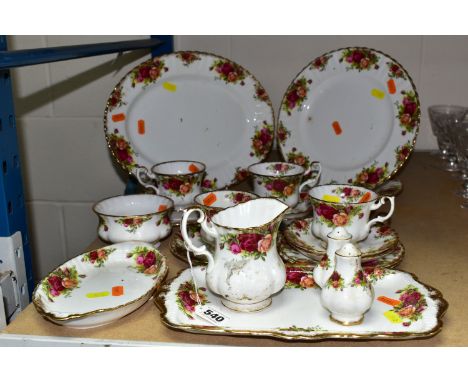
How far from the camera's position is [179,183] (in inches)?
41.8

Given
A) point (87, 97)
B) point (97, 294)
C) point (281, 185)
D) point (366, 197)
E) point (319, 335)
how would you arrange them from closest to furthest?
point (319, 335)
point (97, 294)
point (366, 197)
point (281, 185)
point (87, 97)

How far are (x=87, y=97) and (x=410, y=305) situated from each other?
3.70 feet

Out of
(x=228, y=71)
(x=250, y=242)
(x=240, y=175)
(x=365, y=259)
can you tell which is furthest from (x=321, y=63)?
(x=250, y=242)

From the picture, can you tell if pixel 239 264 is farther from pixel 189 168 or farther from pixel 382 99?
pixel 382 99

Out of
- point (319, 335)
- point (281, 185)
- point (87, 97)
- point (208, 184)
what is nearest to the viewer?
point (319, 335)

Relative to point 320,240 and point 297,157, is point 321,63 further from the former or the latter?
point 320,240

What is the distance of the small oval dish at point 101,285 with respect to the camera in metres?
0.69

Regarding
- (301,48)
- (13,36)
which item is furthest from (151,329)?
(13,36)

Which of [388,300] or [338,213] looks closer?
[388,300]

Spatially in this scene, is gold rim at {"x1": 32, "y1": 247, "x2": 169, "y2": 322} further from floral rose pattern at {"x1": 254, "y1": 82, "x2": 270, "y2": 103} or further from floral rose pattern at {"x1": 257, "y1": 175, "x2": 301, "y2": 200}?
floral rose pattern at {"x1": 254, "y1": 82, "x2": 270, "y2": 103}

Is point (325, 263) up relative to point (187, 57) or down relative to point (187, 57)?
down

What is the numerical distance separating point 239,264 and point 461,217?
1.84 feet

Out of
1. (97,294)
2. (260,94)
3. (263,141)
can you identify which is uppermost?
(260,94)

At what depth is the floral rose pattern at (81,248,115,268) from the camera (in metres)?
0.86
